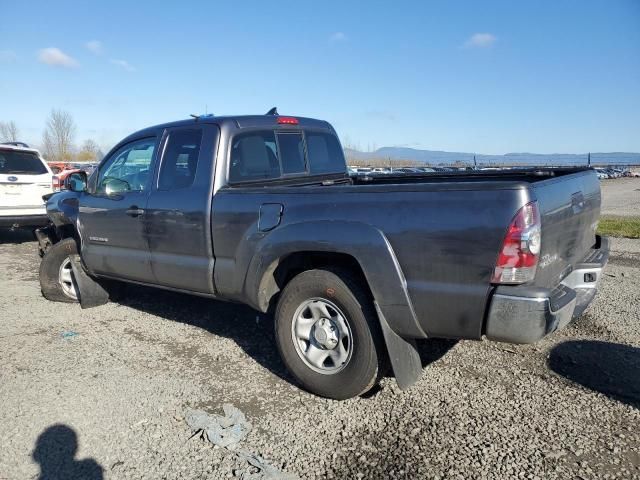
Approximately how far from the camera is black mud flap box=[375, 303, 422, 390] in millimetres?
3135

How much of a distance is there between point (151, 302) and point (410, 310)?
3875 mm

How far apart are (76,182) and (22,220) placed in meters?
4.44

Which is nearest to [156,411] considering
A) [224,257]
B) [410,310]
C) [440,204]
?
[224,257]

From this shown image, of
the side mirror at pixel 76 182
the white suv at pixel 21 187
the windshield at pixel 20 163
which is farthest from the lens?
the windshield at pixel 20 163

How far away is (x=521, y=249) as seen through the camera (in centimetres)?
268

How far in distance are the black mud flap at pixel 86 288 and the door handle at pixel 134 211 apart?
140 cm

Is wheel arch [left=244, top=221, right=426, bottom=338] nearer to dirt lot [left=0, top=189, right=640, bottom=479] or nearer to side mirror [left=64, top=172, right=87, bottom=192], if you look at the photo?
dirt lot [left=0, top=189, right=640, bottom=479]

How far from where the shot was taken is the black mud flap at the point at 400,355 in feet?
10.3

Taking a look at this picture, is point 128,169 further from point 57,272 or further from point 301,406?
point 301,406

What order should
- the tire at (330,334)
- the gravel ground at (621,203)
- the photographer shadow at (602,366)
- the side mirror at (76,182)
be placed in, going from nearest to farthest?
1. the tire at (330,334)
2. the photographer shadow at (602,366)
3. the side mirror at (76,182)
4. the gravel ground at (621,203)

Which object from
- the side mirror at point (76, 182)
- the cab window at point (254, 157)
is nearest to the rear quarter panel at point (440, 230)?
the cab window at point (254, 157)

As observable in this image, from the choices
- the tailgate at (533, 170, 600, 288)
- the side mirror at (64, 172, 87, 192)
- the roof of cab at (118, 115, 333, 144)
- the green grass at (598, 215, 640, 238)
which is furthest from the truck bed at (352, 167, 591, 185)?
the green grass at (598, 215, 640, 238)

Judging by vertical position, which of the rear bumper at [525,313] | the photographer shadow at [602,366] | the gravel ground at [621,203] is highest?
the rear bumper at [525,313]

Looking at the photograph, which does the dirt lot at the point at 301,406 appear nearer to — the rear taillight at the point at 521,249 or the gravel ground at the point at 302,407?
the gravel ground at the point at 302,407
